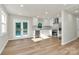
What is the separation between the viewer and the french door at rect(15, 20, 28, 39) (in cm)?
278

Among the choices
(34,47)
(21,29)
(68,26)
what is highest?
(68,26)

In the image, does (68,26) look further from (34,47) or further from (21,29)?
(21,29)

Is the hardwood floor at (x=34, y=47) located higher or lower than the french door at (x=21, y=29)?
lower

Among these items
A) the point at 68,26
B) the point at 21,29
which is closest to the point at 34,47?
the point at 21,29

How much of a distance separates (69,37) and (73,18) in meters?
0.98

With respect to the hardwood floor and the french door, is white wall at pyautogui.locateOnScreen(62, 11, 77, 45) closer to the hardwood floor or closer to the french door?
the hardwood floor

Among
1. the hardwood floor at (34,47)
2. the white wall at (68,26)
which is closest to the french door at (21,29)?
the hardwood floor at (34,47)

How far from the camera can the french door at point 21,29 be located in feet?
9.11

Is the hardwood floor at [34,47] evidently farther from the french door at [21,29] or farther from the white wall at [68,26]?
the white wall at [68,26]

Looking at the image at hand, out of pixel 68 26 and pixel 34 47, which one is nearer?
pixel 34 47

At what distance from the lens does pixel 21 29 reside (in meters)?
2.82

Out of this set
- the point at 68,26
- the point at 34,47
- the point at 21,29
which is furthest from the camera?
the point at 68,26

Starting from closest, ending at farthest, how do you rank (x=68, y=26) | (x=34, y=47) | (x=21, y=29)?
1. (x=21, y=29)
2. (x=34, y=47)
3. (x=68, y=26)
